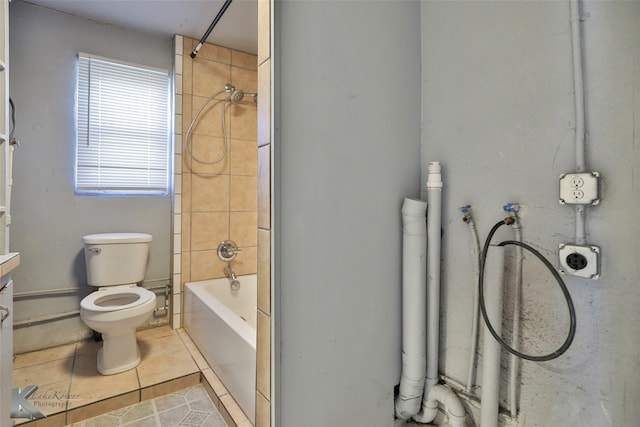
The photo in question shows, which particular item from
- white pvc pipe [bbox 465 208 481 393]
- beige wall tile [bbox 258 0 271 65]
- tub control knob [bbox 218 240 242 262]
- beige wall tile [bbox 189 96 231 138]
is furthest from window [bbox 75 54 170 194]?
white pvc pipe [bbox 465 208 481 393]

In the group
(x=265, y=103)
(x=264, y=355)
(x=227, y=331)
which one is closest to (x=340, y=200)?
(x=265, y=103)

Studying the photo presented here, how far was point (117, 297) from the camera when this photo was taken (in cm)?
189

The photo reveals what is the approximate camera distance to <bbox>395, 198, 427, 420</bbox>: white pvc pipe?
109 cm

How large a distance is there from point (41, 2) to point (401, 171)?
7.94ft

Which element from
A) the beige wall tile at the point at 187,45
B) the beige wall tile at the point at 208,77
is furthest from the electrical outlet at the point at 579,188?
the beige wall tile at the point at 187,45

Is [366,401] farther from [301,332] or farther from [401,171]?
[401,171]

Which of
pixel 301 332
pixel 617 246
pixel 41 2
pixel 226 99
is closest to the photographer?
pixel 617 246

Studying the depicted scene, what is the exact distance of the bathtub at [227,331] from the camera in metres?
1.33

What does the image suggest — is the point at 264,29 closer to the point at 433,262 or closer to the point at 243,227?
the point at 433,262

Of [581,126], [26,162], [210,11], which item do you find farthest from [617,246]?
[26,162]

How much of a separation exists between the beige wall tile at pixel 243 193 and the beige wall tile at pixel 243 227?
0.05m

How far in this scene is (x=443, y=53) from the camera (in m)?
1.17

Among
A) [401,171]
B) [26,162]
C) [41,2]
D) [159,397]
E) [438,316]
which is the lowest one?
[159,397]

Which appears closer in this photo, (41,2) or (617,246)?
(617,246)
